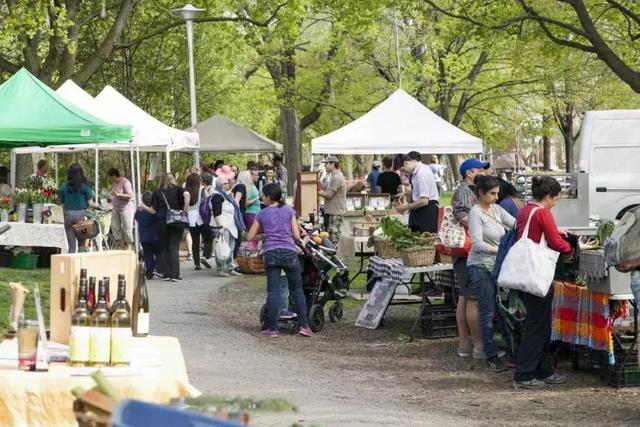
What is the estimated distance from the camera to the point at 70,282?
618 cm

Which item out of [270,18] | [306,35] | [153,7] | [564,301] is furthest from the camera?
[306,35]

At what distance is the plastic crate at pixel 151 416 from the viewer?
2.86m

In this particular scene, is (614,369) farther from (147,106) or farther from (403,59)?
(403,59)

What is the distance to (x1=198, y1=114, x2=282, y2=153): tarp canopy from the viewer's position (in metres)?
38.5

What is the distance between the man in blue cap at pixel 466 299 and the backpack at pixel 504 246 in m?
0.70

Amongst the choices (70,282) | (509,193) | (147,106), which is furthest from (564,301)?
(147,106)

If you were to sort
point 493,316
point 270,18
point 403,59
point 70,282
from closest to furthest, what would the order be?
point 70,282 < point 493,316 < point 270,18 < point 403,59

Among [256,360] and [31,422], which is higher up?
[31,422]

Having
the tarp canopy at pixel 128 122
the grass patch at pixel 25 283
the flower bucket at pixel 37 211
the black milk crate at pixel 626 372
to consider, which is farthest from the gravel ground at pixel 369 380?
the tarp canopy at pixel 128 122

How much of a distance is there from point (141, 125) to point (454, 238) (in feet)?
46.5

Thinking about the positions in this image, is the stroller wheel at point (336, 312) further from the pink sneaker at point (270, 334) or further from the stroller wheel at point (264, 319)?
the pink sneaker at point (270, 334)

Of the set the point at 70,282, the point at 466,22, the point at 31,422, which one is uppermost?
the point at 466,22

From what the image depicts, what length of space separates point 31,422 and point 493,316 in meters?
7.68

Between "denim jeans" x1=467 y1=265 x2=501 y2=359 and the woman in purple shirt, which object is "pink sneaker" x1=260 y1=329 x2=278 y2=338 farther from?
"denim jeans" x1=467 y1=265 x2=501 y2=359
